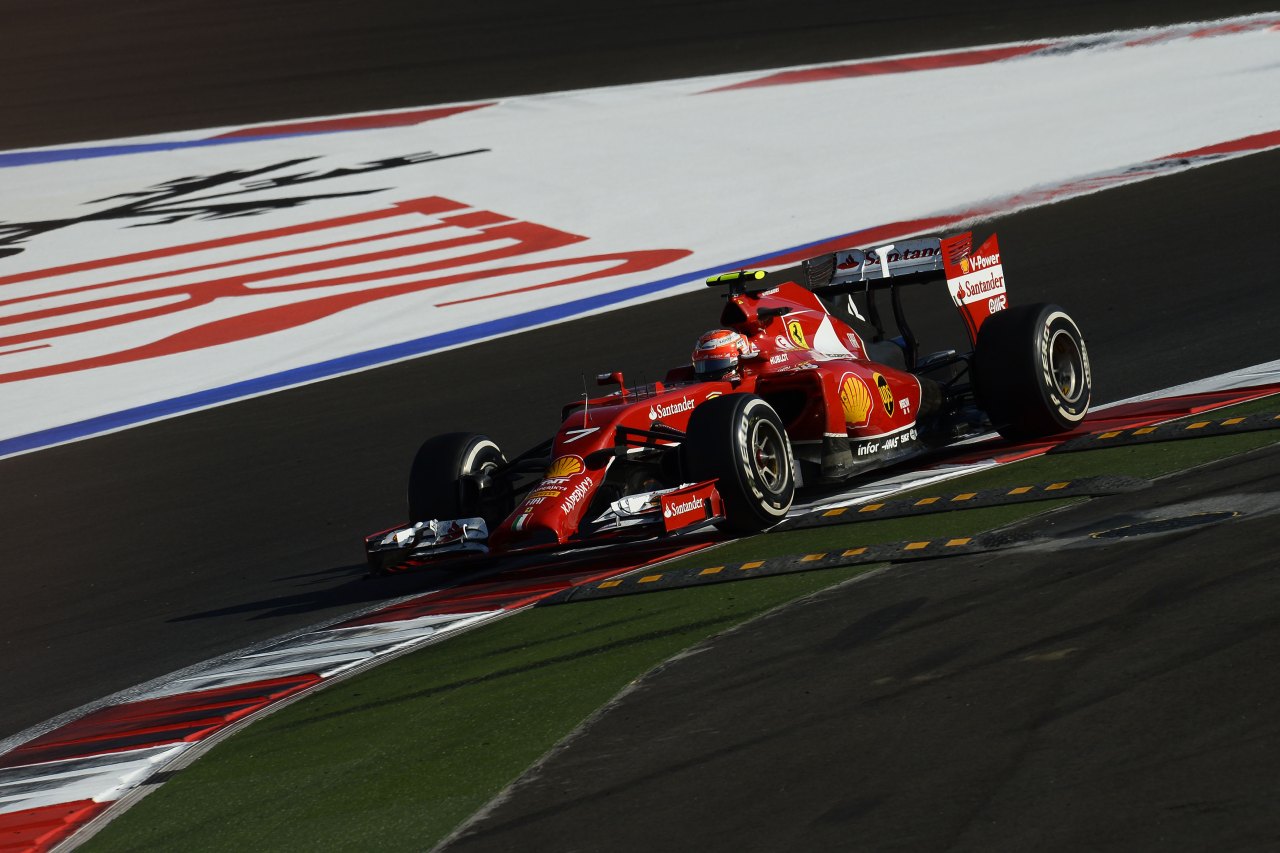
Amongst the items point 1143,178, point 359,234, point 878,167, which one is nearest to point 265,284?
point 359,234

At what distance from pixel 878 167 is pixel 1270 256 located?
24.1 ft

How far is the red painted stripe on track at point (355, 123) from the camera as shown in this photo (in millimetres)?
27641

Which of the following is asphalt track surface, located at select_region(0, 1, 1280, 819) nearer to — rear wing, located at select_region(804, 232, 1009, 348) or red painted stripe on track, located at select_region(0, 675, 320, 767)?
red painted stripe on track, located at select_region(0, 675, 320, 767)

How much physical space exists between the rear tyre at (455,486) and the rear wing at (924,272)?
301cm

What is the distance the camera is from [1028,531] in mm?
7680

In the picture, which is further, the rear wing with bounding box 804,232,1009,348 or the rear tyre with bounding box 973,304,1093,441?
the rear wing with bounding box 804,232,1009,348

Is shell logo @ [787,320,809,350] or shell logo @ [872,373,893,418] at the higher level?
shell logo @ [787,320,809,350]

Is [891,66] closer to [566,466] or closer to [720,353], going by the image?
[720,353]

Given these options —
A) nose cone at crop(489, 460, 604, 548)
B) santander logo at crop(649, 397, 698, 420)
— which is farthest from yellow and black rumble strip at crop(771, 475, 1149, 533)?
nose cone at crop(489, 460, 604, 548)

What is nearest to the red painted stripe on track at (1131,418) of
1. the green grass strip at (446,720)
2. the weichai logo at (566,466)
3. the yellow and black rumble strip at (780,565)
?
the green grass strip at (446,720)

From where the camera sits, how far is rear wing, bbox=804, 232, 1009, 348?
11.3 metres

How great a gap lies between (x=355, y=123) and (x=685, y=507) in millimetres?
20530

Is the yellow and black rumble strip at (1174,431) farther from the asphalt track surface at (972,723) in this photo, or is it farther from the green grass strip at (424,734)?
the green grass strip at (424,734)

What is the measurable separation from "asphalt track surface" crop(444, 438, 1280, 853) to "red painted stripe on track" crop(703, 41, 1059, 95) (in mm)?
20204
